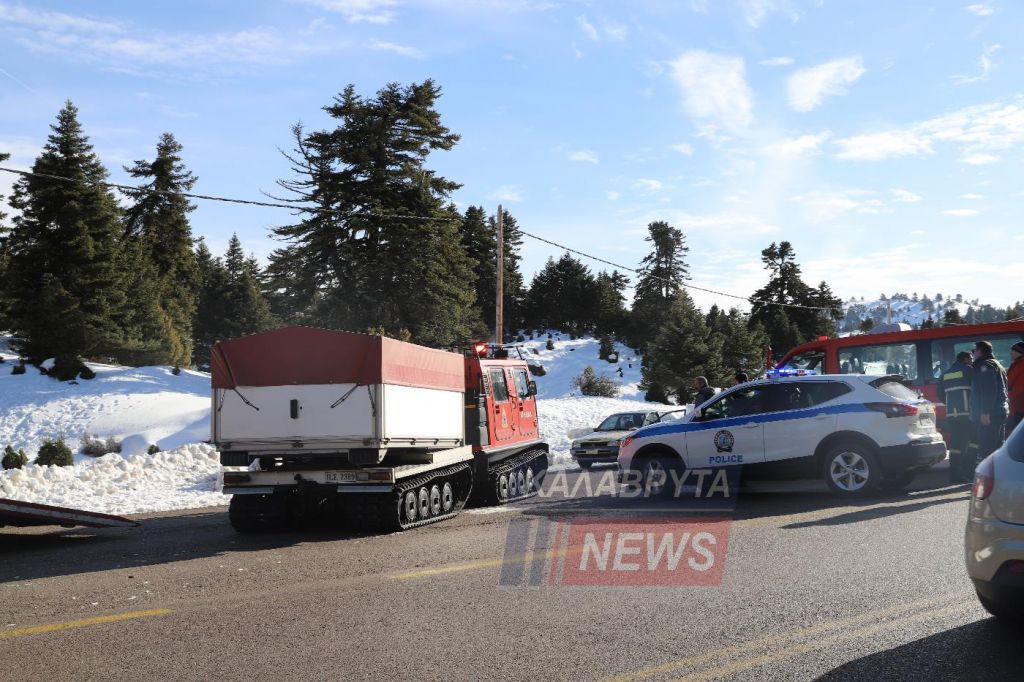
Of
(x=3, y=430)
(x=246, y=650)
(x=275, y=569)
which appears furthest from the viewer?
(x=3, y=430)

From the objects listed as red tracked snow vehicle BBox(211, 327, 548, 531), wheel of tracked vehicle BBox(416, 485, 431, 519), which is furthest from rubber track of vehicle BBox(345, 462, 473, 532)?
wheel of tracked vehicle BBox(416, 485, 431, 519)

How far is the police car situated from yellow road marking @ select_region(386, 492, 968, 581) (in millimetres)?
1019

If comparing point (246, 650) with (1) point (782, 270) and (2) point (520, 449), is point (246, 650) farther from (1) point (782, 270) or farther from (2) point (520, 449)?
(1) point (782, 270)

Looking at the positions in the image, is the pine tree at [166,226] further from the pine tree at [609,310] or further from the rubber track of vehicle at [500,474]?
the rubber track of vehicle at [500,474]

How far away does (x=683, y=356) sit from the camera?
51344mm

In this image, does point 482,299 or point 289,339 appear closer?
point 289,339

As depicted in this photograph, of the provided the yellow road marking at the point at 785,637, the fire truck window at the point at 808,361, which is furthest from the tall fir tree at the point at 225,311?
the yellow road marking at the point at 785,637

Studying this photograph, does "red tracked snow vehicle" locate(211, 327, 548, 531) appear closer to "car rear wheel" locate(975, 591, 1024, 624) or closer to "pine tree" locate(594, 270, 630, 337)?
"car rear wheel" locate(975, 591, 1024, 624)

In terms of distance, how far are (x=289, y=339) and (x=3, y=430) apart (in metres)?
26.8

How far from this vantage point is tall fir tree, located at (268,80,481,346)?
4722 centimetres

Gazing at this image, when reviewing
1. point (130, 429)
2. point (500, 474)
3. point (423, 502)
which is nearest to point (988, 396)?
point (500, 474)

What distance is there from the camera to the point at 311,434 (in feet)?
37.1

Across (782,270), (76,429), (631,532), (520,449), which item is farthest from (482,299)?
(631,532)

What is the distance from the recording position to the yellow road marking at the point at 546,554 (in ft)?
26.5
